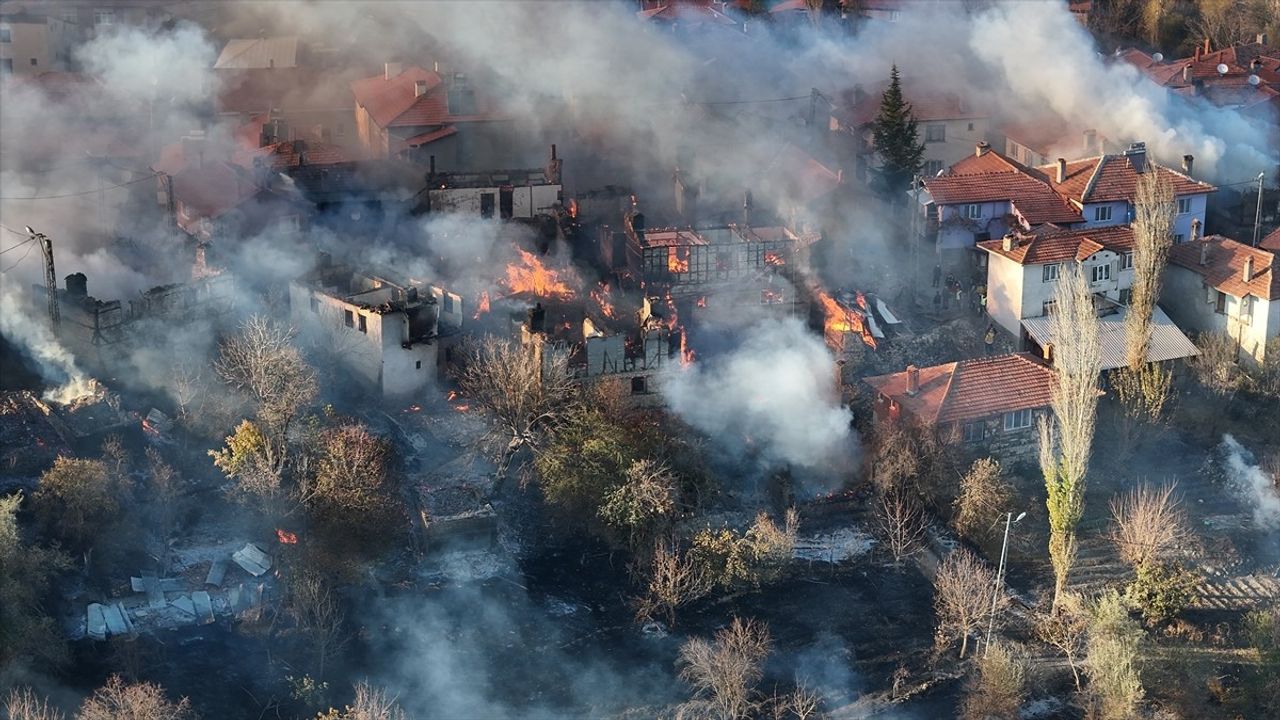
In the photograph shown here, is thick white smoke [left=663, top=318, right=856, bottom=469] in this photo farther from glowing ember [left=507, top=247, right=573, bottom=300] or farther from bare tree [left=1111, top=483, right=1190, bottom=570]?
bare tree [left=1111, top=483, right=1190, bottom=570]

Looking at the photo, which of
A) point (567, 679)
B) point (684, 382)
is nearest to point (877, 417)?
point (684, 382)

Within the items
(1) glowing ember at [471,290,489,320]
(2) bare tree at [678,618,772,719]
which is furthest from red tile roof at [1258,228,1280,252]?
(1) glowing ember at [471,290,489,320]

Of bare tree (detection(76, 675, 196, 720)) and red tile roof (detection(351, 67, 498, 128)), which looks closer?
bare tree (detection(76, 675, 196, 720))

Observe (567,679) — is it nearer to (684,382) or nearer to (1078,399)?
(684,382)

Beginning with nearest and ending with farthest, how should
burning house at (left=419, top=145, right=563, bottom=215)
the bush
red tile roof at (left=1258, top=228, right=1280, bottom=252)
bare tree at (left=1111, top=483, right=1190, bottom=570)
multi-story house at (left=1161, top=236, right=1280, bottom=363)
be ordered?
the bush
bare tree at (left=1111, top=483, right=1190, bottom=570)
multi-story house at (left=1161, top=236, right=1280, bottom=363)
red tile roof at (left=1258, top=228, right=1280, bottom=252)
burning house at (left=419, top=145, right=563, bottom=215)

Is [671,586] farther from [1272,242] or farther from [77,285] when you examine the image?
[1272,242]

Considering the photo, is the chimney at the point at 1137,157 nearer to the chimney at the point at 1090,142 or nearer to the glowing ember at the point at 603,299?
the chimney at the point at 1090,142

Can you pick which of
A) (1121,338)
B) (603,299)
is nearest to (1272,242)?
(1121,338)
